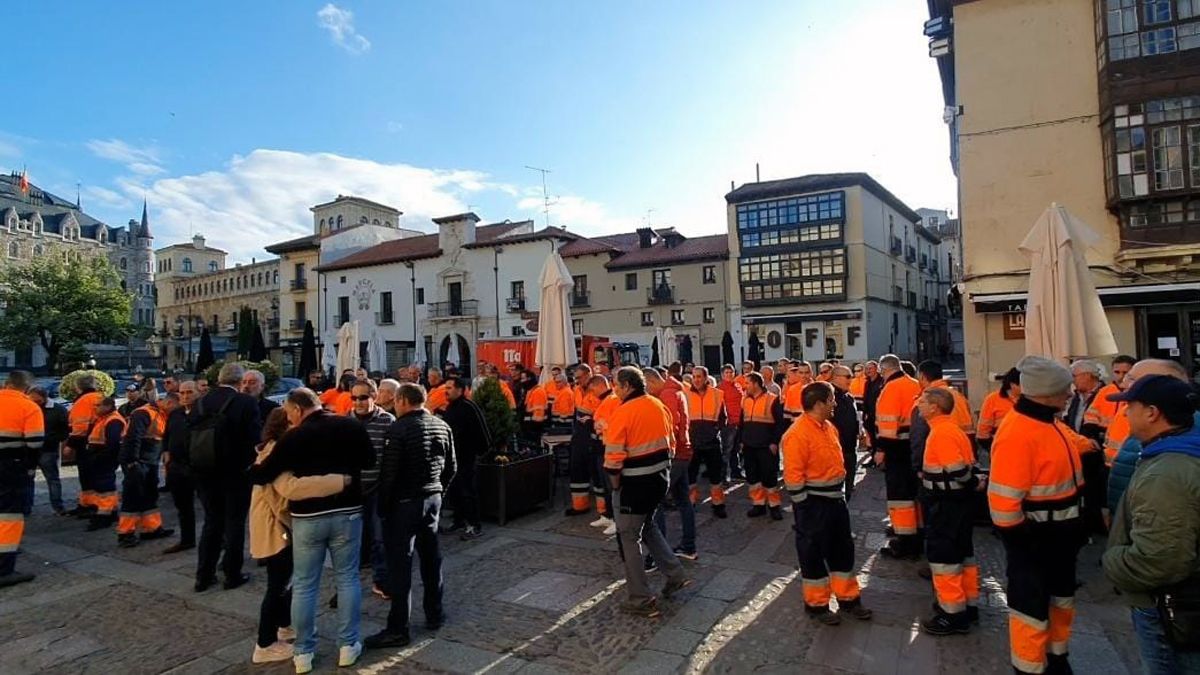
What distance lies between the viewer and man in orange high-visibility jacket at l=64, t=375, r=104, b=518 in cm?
845

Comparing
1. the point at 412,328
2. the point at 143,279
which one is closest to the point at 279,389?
the point at 412,328

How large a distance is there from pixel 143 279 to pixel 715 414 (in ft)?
314

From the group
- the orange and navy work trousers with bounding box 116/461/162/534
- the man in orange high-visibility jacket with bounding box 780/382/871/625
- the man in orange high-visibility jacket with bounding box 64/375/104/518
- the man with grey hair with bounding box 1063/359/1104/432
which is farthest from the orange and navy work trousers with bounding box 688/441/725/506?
the man in orange high-visibility jacket with bounding box 64/375/104/518

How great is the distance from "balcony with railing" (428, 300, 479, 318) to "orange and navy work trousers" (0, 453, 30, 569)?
35.7 meters

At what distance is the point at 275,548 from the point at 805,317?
3267cm

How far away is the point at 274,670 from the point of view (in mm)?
4250

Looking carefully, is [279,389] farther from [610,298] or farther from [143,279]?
[143,279]

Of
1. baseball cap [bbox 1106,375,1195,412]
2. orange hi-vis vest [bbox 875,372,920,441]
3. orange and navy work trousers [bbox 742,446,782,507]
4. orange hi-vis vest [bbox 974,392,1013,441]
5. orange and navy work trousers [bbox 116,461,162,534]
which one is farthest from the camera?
orange and navy work trousers [bbox 742,446,782,507]

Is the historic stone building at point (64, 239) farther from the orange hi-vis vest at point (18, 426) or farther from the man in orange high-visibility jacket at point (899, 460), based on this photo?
the man in orange high-visibility jacket at point (899, 460)

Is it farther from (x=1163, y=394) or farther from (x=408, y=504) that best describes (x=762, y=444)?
(x=1163, y=394)

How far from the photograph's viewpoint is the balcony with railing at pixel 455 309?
41.9 metres

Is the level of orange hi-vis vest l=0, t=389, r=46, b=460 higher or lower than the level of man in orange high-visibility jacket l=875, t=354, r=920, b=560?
higher

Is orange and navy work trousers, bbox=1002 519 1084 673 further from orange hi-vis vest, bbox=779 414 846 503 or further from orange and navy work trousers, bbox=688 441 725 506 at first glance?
orange and navy work trousers, bbox=688 441 725 506

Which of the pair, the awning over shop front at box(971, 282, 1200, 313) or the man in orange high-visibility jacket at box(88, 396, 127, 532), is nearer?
the man in orange high-visibility jacket at box(88, 396, 127, 532)
